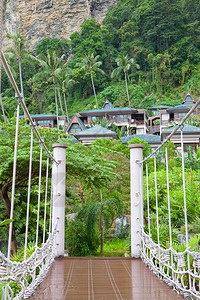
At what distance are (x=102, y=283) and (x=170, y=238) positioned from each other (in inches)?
37.4

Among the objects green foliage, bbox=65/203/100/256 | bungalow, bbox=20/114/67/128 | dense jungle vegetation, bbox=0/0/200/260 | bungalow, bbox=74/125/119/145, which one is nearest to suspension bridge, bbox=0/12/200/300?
green foliage, bbox=65/203/100/256

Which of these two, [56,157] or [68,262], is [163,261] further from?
[56,157]

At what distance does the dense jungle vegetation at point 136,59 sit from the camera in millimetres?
37812

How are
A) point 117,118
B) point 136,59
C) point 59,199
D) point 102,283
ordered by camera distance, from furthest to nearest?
point 136,59 → point 117,118 → point 59,199 → point 102,283

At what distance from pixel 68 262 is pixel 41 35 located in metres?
54.7

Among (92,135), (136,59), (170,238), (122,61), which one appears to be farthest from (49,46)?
(170,238)

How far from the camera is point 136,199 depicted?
5.36 metres

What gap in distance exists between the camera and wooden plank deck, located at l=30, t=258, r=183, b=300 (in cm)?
289

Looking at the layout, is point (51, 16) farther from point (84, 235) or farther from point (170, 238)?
point (170, 238)

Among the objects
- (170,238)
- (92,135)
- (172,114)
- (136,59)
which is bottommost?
(170,238)

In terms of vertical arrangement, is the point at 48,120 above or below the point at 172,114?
above

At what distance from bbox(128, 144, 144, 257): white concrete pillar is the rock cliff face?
51.5 meters

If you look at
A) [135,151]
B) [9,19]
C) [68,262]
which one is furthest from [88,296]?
[9,19]

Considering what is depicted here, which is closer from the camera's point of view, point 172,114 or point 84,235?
point 84,235
